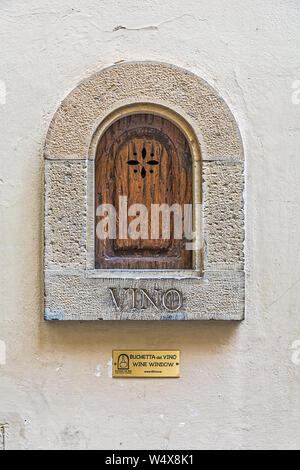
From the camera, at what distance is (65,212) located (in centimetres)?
257

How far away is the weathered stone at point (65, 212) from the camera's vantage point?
2559 mm

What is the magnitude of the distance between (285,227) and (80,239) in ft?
3.90

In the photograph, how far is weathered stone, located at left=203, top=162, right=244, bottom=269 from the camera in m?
2.56

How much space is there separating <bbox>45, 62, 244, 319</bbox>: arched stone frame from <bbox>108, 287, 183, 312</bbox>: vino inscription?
0.05ft

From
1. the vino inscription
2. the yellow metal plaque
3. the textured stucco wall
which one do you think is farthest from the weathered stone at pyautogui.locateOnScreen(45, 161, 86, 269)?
the yellow metal plaque

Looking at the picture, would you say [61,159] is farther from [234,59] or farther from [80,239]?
[234,59]

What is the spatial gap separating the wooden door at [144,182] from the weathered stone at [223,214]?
15 cm

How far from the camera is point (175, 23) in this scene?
8.84 ft

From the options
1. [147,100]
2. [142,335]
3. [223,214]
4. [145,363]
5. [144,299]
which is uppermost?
[147,100]

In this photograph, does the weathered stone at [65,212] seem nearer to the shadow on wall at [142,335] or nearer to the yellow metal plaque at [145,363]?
the shadow on wall at [142,335]

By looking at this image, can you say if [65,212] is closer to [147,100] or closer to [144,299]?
[144,299]

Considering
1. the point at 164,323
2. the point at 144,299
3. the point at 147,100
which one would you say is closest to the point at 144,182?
the point at 147,100

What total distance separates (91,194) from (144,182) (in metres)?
0.32

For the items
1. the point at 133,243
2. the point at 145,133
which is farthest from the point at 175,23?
the point at 133,243
